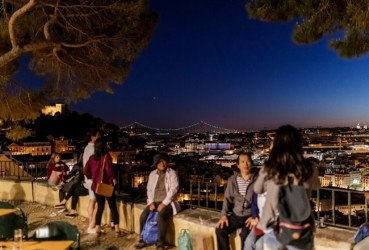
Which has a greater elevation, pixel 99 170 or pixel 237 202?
pixel 99 170

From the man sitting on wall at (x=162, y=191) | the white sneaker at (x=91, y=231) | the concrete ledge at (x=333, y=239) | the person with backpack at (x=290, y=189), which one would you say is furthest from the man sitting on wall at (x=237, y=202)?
the white sneaker at (x=91, y=231)

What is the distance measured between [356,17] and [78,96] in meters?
6.45

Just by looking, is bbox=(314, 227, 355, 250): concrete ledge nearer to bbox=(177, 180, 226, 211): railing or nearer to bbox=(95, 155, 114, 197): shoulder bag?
bbox=(177, 180, 226, 211): railing

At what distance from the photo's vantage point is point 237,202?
4.83 m

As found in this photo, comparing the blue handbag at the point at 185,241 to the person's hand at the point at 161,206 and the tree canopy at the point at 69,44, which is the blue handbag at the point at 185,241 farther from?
the tree canopy at the point at 69,44

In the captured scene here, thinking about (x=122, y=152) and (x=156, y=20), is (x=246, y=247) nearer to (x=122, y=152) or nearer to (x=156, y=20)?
(x=156, y=20)

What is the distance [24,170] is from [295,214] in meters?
9.78

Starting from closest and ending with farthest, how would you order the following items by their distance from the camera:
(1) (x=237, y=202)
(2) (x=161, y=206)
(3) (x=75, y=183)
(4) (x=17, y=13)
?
(1) (x=237, y=202) < (2) (x=161, y=206) < (4) (x=17, y=13) < (3) (x=75, y=183)

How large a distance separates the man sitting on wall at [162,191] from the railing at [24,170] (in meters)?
4.75

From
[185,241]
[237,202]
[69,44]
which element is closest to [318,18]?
[237,202]

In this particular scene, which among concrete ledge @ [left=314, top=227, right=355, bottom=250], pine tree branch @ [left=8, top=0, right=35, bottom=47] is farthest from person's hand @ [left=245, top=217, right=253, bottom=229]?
pine tree branch @ [left=8, top=0, right=35, bottom=47]

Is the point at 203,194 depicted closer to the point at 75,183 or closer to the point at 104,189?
the point at 104,189

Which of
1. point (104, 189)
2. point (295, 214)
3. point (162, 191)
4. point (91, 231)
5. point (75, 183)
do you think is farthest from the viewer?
point (75, 183)

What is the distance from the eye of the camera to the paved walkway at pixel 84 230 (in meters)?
6.10
